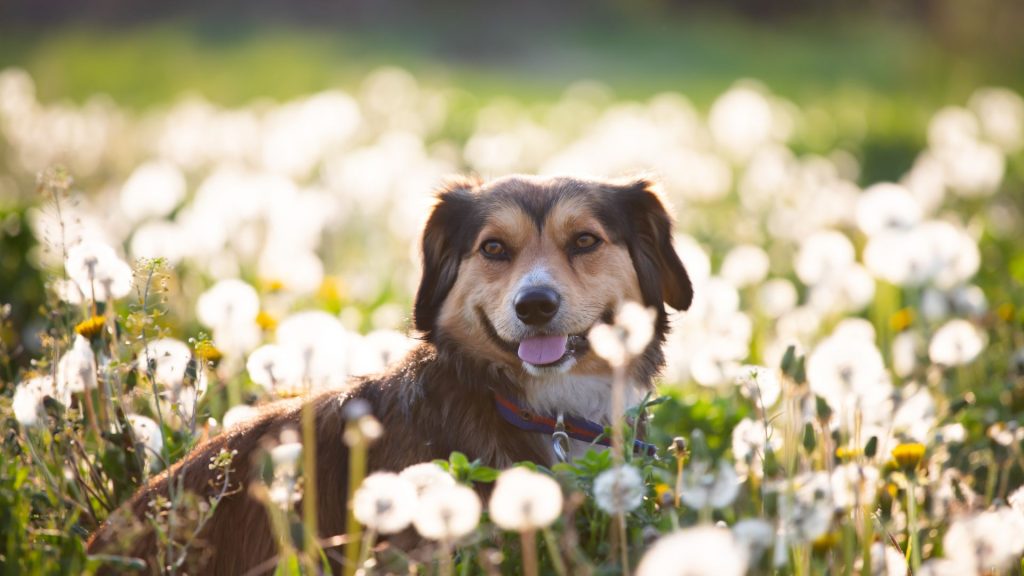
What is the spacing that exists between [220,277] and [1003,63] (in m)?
18.8

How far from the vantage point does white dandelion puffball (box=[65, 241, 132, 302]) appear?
160 inches

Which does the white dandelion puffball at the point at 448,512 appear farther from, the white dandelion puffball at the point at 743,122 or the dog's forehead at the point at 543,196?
the white dandelion puffball at the point at 743,122

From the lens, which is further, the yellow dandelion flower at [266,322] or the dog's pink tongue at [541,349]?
the yellow dandelion flower at [266,322]

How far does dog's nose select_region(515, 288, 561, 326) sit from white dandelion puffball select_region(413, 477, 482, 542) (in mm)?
1700

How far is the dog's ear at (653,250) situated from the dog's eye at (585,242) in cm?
20

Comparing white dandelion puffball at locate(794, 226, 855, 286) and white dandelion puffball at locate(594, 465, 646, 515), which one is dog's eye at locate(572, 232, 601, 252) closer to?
white dandelion puffball at locate(594, 465, 646, 515)

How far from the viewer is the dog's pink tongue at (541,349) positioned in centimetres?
455

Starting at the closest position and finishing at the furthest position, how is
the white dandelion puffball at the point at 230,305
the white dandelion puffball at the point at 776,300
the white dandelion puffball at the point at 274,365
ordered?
the white dandelion puffball at the point at 274,365, the white dandelion puffball at the point at 230,305, the white dandelion puffball at the point at 776,300

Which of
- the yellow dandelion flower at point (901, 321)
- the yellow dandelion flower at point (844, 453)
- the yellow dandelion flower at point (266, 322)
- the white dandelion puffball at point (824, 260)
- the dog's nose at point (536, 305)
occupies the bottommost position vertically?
the yellow dandelion flower at point (844, 453)

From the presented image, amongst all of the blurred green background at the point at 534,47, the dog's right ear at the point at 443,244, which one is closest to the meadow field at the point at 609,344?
the dog's right ear at the point at 443,244

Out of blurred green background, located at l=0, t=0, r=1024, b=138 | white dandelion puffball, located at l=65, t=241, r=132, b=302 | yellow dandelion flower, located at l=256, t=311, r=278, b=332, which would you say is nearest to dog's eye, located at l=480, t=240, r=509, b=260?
white dandelion puffball, located at l=65, t=241, r=132, b=302

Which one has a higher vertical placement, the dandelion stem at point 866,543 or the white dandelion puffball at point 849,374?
the white dandelion puffball at point 849,374

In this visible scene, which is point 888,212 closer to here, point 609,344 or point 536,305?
point 536,305

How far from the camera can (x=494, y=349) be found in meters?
4.64
